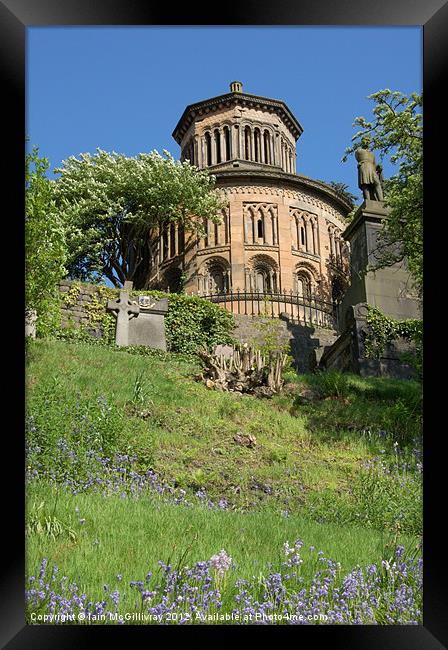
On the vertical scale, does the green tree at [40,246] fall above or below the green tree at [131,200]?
below

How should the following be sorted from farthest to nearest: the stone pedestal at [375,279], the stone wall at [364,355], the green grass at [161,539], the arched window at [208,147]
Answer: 1. the arched window at [208,147]
2. the stone pedestal at [375,279]
3. the stone wall at [364,355]
4. the green grass at [161,539]

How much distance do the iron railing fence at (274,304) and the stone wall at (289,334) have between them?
4781 millimetres

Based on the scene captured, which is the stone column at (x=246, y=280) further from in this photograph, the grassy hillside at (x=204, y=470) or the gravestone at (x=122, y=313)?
the grassy hillside at (x=204, y=470)

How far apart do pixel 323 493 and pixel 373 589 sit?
3.71 meters

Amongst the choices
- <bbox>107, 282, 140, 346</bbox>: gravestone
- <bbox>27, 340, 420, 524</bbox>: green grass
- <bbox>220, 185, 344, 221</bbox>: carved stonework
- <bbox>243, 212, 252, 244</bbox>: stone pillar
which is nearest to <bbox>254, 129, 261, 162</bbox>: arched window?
<bbox>220, 185, 344, 221</bbox>: carved stonework

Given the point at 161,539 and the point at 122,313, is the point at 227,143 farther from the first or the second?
the point at 161,539

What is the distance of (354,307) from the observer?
1886 cm

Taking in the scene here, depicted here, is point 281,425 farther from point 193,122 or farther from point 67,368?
point 193,122

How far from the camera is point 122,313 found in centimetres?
2078

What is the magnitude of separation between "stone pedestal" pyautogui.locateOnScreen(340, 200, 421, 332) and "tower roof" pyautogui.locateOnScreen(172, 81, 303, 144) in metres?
22.8

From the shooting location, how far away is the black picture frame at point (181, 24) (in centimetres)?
474

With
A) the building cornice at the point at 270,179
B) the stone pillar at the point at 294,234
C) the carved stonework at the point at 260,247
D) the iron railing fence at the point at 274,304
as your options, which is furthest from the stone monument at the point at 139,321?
the stone pillar at the point at 294,234
